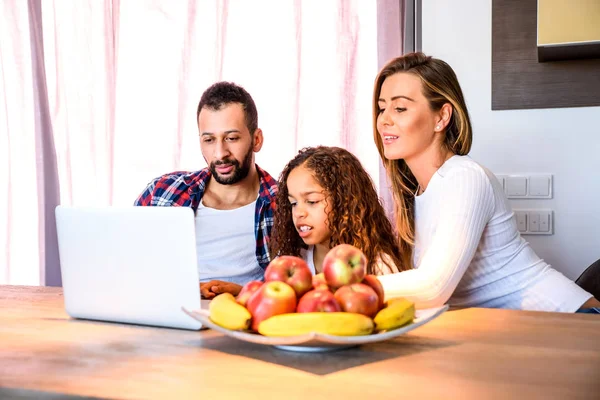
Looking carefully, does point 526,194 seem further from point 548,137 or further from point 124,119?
point 124,119

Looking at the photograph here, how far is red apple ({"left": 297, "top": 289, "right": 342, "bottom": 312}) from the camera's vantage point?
1023 millimetres

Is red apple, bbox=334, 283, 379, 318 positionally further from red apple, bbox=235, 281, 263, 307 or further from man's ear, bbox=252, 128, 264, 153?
man's ear, bbox=252, 128, 264, 153

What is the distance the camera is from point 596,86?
2.45m

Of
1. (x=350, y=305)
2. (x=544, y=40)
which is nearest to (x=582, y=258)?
(x=544, y=40)

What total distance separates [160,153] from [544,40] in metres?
1.76

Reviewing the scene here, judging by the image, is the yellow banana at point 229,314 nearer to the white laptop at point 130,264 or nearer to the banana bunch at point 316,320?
the banana bunch at point 316,320

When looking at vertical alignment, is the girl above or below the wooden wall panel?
below

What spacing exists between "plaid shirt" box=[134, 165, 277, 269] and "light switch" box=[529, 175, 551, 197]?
95cm

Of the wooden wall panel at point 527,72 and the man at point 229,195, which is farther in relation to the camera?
the wooden wall panel at point 527,72

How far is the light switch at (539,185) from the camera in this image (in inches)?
98.1

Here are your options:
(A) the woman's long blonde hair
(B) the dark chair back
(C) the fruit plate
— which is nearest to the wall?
(B) the dark chair back

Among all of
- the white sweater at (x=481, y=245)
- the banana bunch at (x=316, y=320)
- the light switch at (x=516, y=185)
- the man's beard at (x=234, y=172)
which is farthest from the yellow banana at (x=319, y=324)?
the light switch at (x=516, y=185)

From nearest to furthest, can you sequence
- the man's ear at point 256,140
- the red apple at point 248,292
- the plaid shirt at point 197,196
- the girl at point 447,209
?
the red apple at point 248,292, the girl at point 447,209, the plaid shirt at point 197,196, the man's ear at point 256,140

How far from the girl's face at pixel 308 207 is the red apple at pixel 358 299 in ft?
2.93
